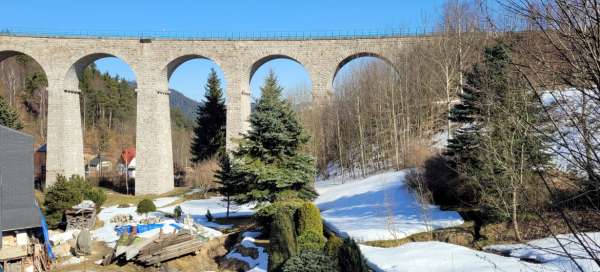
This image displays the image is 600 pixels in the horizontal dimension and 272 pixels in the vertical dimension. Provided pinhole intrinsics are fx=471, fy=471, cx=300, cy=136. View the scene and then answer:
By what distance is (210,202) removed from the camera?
26922 millimetres

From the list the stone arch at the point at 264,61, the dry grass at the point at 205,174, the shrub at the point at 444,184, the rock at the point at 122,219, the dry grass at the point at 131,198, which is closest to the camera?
the shrub at the point at 444,184

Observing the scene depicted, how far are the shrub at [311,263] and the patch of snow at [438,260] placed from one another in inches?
51.7

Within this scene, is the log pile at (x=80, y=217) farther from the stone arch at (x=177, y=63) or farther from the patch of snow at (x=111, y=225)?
the stone arch at (x=177, y=63)

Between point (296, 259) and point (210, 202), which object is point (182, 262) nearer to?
point (296, 259)

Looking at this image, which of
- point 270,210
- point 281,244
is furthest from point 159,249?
point 281,244

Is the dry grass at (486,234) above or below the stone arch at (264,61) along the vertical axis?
below

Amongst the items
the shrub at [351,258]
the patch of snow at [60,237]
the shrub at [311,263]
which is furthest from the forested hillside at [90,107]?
the shrub at [351,258]

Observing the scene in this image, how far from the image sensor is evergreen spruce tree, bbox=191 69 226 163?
34312mm

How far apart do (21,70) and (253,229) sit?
54.8m

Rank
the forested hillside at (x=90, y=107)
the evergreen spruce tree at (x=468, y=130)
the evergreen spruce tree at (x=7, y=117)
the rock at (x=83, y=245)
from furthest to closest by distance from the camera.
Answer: the forested hillside at (x=90, y=107) → the evergreen spruce tree at (x=7, y=117) → the rock at (x=83, y=245) → the evergreen spruce tree at (x=468, y=130)

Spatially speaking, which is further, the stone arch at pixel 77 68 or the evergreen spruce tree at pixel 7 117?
the evergreen spruce tree at pixel 7 117

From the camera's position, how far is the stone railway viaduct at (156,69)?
28.6m

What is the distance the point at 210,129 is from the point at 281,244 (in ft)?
85.2

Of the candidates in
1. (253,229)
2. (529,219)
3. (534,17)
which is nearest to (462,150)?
(529,219)
